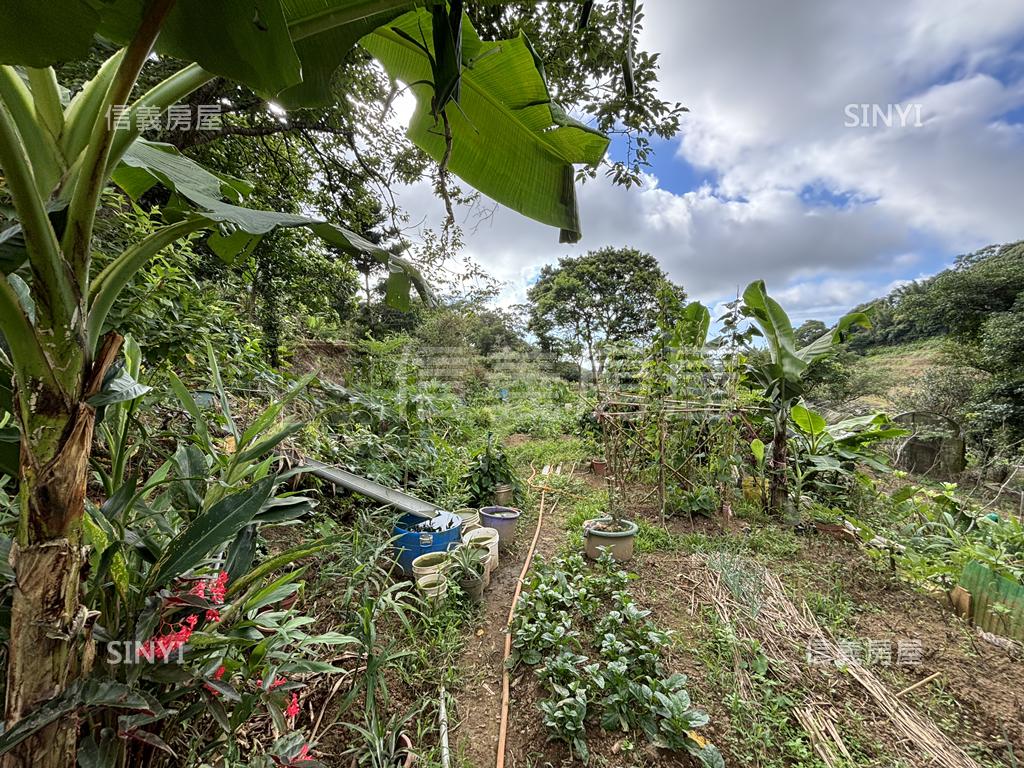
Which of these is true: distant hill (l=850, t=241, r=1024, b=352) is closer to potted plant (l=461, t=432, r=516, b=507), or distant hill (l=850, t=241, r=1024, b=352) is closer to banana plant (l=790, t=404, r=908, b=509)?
banana plant (l=790, t=404, r=908, b=509)

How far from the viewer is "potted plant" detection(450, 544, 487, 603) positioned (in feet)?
7.29

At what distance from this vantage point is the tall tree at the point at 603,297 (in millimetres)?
15625

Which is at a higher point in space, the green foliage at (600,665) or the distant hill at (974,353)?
the distant hill at (974,353)

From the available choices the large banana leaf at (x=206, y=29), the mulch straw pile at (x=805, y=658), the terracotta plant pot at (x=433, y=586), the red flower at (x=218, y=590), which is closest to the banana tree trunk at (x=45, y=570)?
the red flower at (x=218, y=590)

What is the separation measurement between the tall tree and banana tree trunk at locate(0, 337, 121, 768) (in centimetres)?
1507

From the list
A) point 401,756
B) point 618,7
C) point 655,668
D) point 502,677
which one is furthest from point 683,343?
point 401,756

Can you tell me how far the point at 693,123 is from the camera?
9.46 ft

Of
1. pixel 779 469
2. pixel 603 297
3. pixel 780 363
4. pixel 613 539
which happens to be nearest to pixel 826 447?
pixel 779 469

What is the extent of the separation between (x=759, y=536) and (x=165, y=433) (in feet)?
12.3

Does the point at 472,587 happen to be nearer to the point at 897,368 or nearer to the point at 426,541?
the point at 426,541

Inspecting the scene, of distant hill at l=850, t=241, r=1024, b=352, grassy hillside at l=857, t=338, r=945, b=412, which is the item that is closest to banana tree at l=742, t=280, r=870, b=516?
distant hill at l=850, t=241, r=1024, b=352

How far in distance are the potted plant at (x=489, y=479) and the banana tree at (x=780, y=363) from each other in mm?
2398

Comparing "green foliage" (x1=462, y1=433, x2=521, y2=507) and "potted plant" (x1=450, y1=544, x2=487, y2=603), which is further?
"green foliage" (x1=462, y1=433, x2=521, y2=507)

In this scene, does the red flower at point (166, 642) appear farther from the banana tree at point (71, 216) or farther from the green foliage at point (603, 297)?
the green foliage at point (603, 297)
